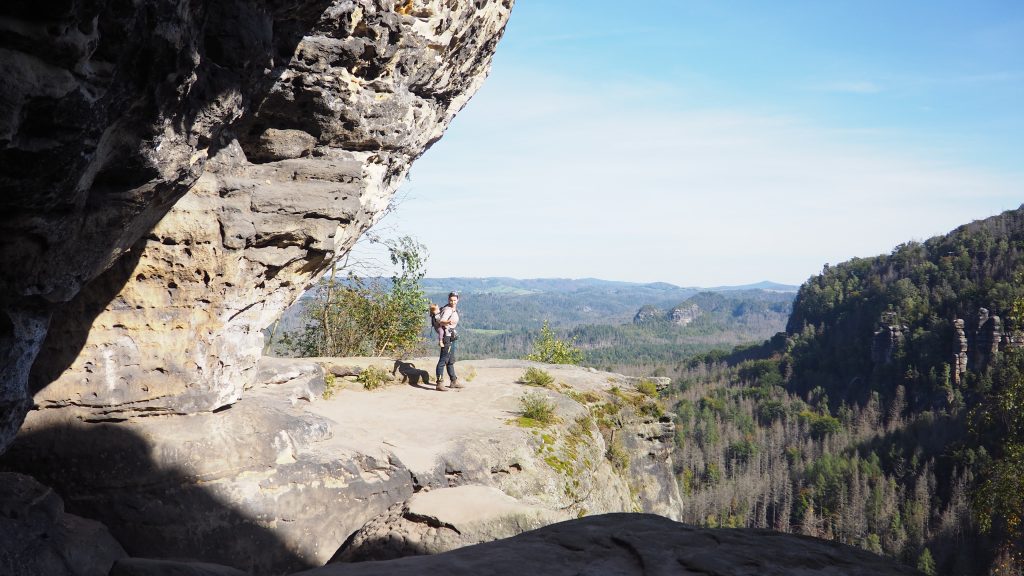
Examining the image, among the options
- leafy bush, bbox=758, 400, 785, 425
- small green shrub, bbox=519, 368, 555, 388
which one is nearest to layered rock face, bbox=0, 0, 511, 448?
small green shrub, bbox=519, 368, 555, 388

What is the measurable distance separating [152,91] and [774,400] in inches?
5459

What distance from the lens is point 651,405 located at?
20188 millimetres

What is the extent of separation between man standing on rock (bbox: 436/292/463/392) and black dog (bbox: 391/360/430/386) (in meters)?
0.89

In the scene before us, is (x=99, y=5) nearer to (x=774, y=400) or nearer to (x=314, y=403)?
(x=314, y=403)

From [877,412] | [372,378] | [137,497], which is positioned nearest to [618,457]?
[372,378]

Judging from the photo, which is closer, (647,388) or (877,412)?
(647,388)

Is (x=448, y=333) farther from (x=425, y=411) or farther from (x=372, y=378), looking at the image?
(x=372, y=378)

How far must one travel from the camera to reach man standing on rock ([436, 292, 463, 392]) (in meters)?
16.3

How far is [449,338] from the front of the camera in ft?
54.1

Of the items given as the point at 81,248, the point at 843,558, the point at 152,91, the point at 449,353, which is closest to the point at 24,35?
the point at 152,91

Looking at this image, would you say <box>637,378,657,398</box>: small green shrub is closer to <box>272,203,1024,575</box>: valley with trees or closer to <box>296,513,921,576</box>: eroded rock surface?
<box>272,203,1024,575</box>: valley with trees

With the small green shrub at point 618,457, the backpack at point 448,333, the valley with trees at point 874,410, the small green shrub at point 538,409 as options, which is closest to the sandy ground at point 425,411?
the small green shrub at point 538,409

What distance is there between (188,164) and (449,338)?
9.60 m

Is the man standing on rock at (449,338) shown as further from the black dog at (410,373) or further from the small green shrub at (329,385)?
the small green shrub at (329,385)
